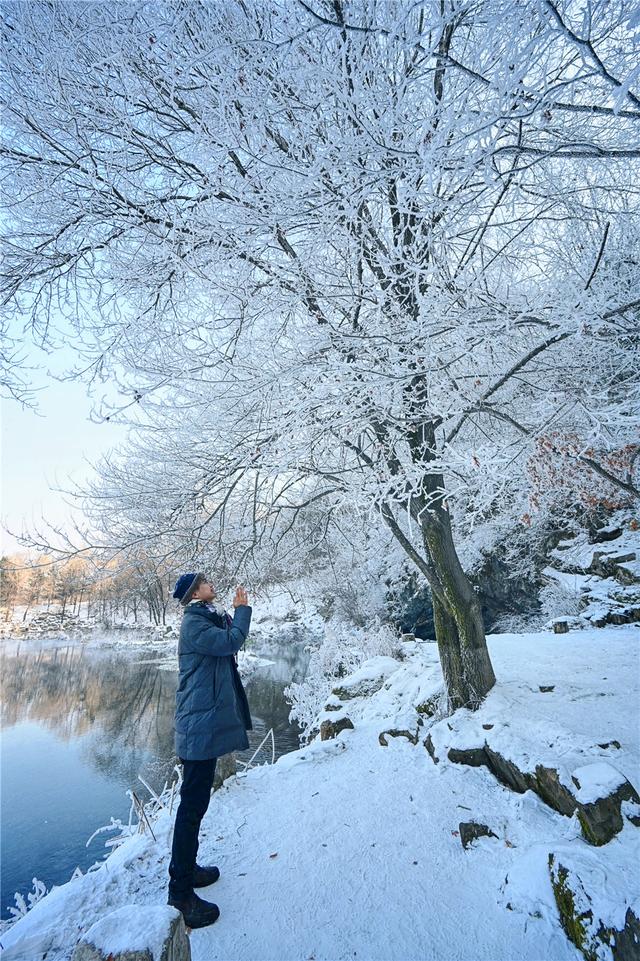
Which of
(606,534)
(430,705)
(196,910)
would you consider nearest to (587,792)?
(196,910)

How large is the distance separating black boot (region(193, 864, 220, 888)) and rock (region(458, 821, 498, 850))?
1.65 meters

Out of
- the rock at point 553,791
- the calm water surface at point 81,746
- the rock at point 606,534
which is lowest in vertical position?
the calm water surface at point 81,746

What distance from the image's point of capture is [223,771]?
13.8 feet

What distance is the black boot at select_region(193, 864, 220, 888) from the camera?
266 cm

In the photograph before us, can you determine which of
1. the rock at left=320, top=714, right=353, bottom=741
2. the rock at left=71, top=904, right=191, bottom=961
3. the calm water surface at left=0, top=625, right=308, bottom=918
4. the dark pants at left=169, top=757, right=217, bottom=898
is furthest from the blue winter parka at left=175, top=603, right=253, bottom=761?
the calm water surface at left=0, top=625, right=308, bottom=918

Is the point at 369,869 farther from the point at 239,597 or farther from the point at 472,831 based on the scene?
the point at 239,597

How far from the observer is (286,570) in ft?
23.1

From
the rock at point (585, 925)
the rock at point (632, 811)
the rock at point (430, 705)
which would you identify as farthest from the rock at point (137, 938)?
the rock at point (430, 705)

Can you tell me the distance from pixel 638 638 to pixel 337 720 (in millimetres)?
5218

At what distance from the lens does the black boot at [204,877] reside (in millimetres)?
2660

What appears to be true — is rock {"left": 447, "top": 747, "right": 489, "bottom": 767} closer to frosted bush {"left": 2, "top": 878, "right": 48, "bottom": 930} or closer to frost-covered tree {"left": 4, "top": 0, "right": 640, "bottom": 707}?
frost-covered tree {"left": 4, "top": 0, "right": 640, "bottom": 707}

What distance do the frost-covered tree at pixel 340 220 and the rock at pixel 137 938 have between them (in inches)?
94.4

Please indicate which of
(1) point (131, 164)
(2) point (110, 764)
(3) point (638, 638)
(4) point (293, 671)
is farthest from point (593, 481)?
(4) point (293, 671)

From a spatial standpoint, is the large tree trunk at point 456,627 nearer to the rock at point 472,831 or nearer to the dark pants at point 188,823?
the rock at point 472,831
